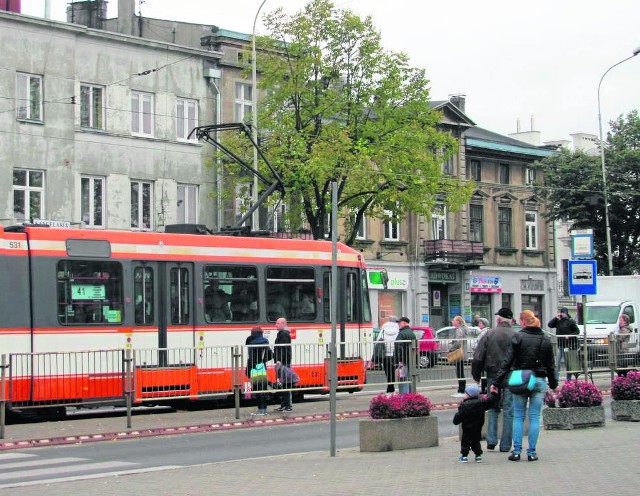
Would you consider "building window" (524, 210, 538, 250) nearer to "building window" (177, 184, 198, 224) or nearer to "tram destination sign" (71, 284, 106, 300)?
"building window" (177, 184, 198, 224)

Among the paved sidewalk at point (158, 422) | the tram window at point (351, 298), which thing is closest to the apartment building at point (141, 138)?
the tram window at point (351, 298)

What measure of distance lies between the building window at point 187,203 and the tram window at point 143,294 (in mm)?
21310

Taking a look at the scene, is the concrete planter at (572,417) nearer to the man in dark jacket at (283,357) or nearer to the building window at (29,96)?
the man in dark jacket at (283,357)

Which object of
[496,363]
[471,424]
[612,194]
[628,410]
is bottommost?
[628,410]

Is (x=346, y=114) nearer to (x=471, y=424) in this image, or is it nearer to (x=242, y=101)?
(x=242, y=101)

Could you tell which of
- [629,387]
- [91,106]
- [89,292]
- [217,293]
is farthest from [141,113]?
[629,387]

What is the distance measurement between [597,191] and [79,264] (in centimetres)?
3522

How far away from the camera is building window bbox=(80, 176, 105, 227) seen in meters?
41.4

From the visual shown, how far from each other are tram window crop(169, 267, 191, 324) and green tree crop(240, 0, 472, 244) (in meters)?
15.5

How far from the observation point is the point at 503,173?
60812 mm

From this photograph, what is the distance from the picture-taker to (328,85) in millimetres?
40812

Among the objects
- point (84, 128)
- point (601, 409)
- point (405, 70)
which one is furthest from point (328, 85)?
point (601, 409)

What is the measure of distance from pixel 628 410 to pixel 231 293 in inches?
357

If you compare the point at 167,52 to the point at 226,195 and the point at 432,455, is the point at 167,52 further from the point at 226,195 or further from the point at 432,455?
the point at 432,455
